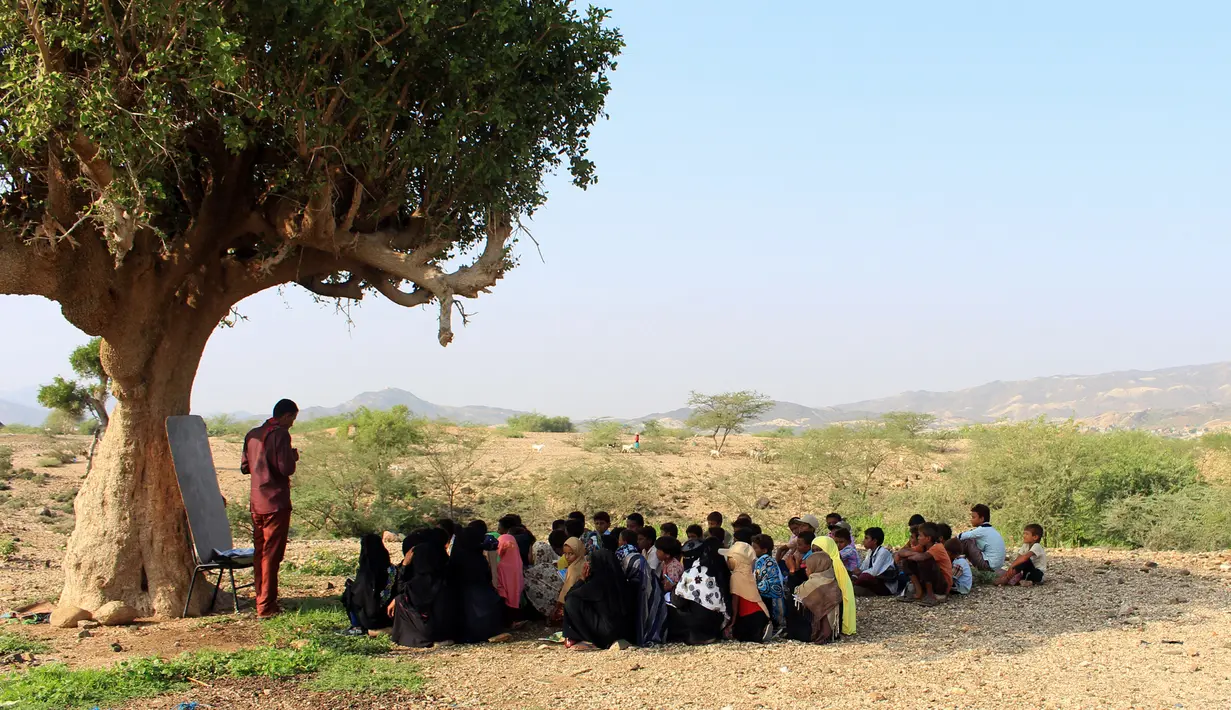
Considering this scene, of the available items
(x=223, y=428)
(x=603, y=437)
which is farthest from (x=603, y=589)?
(x=223, y=428)

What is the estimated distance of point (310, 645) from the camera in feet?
24.6

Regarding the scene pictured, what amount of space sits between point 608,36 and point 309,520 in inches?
477

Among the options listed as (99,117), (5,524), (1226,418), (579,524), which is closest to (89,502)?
(99,117)

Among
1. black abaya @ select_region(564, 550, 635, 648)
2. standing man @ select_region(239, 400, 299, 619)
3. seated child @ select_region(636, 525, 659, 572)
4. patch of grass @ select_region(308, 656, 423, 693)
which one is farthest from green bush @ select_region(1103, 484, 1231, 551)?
standing man @ select_region(239, 400, 299, 619)

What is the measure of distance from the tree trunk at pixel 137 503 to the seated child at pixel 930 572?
7.21 metres

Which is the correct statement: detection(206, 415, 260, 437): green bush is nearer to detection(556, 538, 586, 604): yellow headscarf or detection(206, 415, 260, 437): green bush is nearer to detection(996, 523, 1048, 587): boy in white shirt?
detection(556, 538, 586, 604): yellow headscarf

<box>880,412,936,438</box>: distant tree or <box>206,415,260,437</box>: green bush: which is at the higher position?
<box>206,415,260,437</box>: green bush

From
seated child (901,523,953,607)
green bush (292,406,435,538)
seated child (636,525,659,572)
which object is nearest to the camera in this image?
seated child (636,525,659,572)

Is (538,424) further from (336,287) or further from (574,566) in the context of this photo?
(574,566)

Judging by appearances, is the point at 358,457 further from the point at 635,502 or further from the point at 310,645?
the point at 310,645

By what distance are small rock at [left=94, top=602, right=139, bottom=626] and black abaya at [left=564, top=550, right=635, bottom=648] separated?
3898mm

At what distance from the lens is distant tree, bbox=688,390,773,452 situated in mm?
43531

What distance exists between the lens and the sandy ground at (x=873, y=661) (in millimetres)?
6488

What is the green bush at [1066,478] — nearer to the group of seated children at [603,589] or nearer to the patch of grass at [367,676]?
the group of seated children at [603,589]
